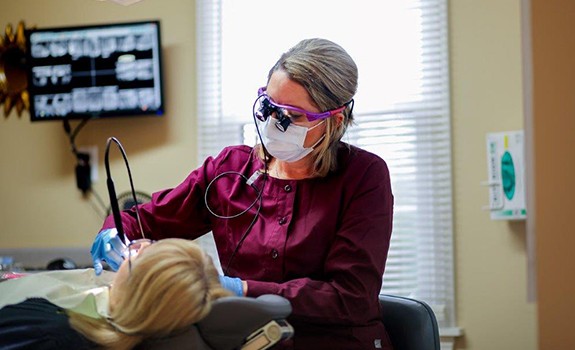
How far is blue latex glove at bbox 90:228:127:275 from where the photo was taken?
5.44 feet

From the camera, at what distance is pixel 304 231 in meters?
1.87

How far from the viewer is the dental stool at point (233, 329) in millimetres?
1211

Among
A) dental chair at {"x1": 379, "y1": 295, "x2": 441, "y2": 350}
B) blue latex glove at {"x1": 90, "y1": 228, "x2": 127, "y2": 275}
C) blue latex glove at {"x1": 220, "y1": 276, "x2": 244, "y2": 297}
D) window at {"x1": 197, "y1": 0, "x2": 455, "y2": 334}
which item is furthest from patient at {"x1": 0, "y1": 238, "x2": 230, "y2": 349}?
window at {"x1": 197, "y1": 0, "x2": 455, "y2": 334}

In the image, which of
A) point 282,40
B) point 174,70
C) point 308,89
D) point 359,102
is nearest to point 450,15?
point 359,102

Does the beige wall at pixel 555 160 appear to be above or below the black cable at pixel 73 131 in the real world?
below

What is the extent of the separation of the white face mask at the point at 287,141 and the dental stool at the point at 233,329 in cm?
71

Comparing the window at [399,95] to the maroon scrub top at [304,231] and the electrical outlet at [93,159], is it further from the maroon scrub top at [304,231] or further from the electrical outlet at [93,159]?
the maroon scrub top at [304,231]

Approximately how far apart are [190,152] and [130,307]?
8.19 feet

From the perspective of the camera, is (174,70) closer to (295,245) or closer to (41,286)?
(295,245)

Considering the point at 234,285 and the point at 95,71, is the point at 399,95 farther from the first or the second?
the point at 234,285

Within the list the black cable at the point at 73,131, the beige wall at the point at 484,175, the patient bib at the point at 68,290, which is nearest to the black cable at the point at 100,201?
the black cable at the point at 73,131

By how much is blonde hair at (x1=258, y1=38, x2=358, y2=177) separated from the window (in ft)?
4.53

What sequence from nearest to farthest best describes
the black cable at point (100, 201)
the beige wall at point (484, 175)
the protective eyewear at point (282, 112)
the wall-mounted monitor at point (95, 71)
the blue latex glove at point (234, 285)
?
the blue latex glove at point (234, 285), the protective eyewear at point (282, 112), the beige wall at point (484, 175), the wall-mounted monitor at point (95, 71), the black cable at point (100, 201)

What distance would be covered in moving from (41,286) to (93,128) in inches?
101
